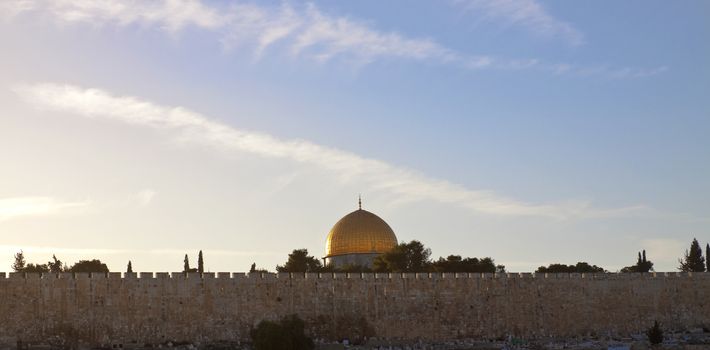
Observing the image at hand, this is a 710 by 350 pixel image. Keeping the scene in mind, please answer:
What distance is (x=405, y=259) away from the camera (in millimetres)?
59438

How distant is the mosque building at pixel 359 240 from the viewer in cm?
6600

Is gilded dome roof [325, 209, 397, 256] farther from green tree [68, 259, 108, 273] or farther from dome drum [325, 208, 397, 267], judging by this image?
green tree [68, 259, 108, 273]

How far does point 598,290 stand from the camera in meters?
47.5

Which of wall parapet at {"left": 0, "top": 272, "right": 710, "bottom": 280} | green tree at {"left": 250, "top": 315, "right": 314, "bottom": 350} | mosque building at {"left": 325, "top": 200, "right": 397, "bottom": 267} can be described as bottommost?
green tree at {"left": 250, "top": 315, "right": 314, "bottom": 350}

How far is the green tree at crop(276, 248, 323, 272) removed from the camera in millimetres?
62344

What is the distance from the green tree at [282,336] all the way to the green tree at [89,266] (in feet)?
49.4

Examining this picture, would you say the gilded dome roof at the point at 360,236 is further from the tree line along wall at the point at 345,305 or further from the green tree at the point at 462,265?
the tree line along wall at the point at 345,305

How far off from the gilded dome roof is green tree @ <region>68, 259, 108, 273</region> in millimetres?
18806

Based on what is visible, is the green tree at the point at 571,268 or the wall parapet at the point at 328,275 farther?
the green tree at the point at 571,268

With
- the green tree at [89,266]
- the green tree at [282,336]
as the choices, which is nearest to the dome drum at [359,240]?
the green tree at [89,266]

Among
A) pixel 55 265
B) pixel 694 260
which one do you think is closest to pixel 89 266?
pixel 55 265

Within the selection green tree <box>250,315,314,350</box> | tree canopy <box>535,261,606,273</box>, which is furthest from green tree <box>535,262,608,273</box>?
green tree <box>250,315,314,350</box>

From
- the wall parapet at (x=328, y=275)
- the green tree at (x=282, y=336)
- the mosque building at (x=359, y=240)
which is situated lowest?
the green tree at (x=282, y=336)

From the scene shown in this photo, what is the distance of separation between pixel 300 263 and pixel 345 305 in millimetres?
19848
